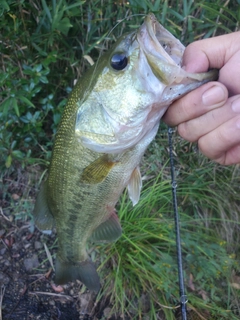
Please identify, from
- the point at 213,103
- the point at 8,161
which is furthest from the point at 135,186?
the point at 8,161

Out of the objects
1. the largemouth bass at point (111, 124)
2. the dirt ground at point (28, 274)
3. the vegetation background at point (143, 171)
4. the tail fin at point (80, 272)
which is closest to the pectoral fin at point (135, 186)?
the largemouth bass at point (111, 124)

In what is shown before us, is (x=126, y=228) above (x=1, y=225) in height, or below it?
above

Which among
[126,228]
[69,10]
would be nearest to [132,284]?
[126,228]

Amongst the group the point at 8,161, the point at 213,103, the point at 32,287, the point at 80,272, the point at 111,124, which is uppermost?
the point at 213,103

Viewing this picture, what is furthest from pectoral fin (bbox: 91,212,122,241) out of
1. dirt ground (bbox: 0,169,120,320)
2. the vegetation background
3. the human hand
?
dirt ground (bbox: 0,169,120,320)

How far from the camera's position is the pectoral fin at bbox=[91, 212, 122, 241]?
1.75 meters

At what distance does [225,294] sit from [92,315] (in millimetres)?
865

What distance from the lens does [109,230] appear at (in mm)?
1769

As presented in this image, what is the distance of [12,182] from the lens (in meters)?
2.71

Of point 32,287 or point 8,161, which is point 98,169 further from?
point 32,287

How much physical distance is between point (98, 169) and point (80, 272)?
2.60ft

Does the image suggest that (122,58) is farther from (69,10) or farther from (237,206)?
(237,206)

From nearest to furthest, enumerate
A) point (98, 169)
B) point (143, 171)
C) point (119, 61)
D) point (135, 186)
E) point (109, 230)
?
point (119, 61), point (98, 169), point (135, 186), point (109, 230), point (143, 171)

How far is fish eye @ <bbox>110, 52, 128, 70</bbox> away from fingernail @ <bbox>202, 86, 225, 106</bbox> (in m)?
0.29
